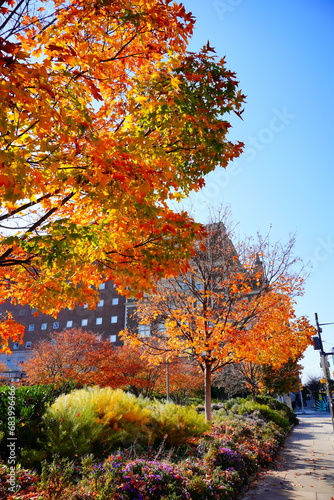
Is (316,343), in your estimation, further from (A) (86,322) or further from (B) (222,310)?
(A) (86,322)

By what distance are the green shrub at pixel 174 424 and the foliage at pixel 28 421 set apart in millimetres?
2794

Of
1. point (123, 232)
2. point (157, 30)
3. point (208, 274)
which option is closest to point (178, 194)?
point (123, 232)

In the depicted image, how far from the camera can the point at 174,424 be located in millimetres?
8602

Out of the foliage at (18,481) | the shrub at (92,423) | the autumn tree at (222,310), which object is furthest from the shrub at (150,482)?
the autumn tree at (222,310)

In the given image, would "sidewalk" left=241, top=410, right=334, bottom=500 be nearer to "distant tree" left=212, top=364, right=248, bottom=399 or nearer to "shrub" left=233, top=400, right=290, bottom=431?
"shrub" left=233, top=400, right=290, bottom=431

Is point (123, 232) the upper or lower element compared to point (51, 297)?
upper

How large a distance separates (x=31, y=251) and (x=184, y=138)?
2.75m

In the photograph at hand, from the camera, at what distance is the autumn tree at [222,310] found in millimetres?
10750

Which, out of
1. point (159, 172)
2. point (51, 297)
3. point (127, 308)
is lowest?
point (51, 297)

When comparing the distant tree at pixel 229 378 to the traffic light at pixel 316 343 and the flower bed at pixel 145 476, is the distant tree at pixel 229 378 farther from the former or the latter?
the flower bed at pixel 145 476

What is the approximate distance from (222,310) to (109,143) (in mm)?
8692

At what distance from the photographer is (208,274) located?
12016mm

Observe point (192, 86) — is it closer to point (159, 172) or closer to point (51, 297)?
point (159, 172)

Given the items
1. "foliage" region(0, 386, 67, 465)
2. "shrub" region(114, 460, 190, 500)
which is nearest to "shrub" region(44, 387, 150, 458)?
"foliage" region(0, 386, 67, 465)
